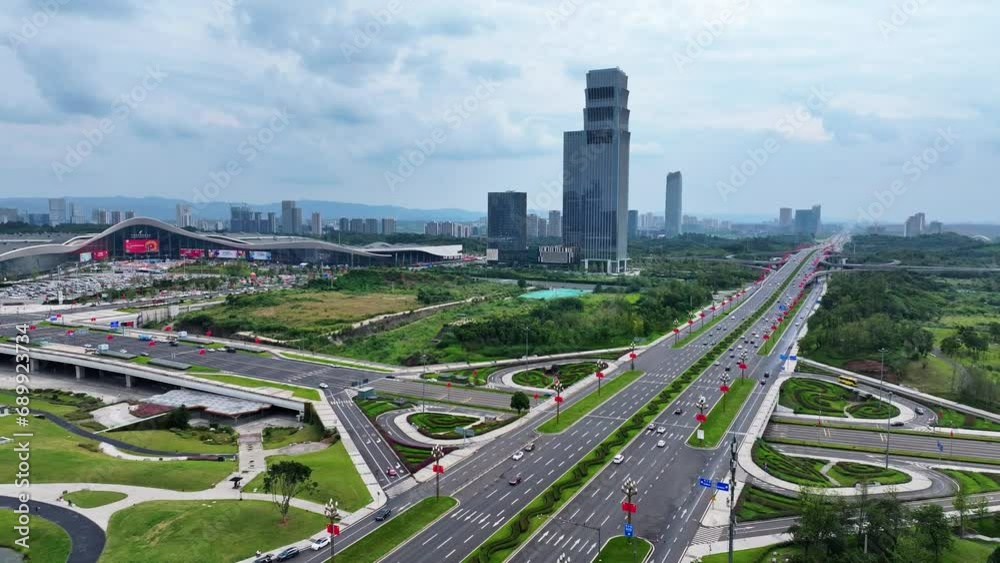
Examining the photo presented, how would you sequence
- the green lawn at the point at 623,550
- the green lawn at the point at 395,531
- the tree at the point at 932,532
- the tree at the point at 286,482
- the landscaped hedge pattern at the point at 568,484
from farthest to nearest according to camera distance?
the tree at the point at 286,482
the landscaped hedge pattern at the point at 568,484
the green lawn at the point at 395,531
the green lawn at the point at 623,550
the tree at the point at 932,532

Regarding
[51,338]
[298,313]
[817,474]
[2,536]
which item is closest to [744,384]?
[817,474]

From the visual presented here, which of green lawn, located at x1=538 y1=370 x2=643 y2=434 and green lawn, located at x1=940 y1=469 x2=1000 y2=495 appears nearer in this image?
green lawn, located at x1=940 y1=469 x2=1000 y2=495

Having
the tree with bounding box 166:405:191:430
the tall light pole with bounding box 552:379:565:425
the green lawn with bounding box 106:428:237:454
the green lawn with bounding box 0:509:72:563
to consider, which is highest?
the tall light pole with bounding box 552:379:565:425

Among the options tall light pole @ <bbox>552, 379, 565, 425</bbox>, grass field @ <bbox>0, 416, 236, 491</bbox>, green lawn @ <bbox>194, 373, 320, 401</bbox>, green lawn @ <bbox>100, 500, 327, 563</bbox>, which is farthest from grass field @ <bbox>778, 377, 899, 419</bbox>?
grass field @ <bbox>0, 416, 236, 491</bbox>

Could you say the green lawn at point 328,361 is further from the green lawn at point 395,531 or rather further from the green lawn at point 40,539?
the green lawn at point 40,539

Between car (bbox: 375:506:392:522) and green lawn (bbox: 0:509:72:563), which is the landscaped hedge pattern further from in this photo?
green lawn (bbox: 0:509:72:563)

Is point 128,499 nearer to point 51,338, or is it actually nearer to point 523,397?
point 523,397

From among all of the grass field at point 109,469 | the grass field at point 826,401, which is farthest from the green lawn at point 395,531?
the grass field at point 826,401
